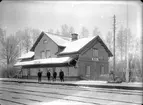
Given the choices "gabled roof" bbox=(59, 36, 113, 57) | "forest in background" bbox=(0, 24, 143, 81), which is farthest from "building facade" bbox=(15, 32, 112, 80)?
"forest in background" bbox=(0, 24, 143, 81)

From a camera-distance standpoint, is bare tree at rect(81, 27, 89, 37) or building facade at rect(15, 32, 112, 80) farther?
building facade at rect(15, 32, 112, 80)

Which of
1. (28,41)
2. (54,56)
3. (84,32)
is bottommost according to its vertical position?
(54,56)

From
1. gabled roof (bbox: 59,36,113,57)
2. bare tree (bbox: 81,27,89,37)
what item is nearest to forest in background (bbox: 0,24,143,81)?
bare tree (bbox: 81,27,89,37)

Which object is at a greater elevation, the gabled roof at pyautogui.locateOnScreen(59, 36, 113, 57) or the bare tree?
the bare tree

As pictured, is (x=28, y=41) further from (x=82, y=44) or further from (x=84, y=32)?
(x=82, y=44)

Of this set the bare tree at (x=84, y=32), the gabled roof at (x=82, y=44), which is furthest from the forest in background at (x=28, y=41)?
the gabled roof at (x=82, y=44)

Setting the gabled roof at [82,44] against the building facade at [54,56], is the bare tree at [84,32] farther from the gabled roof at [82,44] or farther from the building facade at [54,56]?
the gabled roof at [82,44]

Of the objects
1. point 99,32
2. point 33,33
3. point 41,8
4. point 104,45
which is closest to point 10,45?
point 33,33

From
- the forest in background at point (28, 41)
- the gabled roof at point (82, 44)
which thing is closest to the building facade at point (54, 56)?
the gabled roof at point (82, 44)

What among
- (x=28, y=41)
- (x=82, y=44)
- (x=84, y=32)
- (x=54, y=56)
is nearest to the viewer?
(x=84, y=32)

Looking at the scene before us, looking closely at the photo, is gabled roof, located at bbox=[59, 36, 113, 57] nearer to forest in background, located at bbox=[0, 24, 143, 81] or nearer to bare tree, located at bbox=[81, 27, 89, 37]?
forest in background, located at bbox=[0, 24, 143, 81]

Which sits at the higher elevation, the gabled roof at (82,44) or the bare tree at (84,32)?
the bare tree at (84,32)

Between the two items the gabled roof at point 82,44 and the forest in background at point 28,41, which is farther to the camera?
the gabled roof at point 82,44

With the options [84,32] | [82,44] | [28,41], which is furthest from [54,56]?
[84,32]
